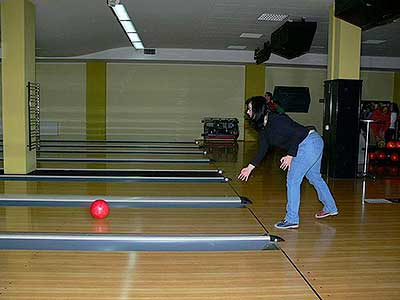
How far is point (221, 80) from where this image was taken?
47.7 ft

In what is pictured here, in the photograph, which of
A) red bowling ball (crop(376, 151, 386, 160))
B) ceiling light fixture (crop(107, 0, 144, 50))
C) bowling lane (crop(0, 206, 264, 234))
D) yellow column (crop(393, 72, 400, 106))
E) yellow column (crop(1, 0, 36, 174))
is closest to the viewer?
bowling lane (crop(0, 206, 264, 234))

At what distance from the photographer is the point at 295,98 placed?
14703 mm

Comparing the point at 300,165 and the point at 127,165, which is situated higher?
the point at 300,165

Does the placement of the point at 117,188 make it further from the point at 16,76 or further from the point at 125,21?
the point at 125,21

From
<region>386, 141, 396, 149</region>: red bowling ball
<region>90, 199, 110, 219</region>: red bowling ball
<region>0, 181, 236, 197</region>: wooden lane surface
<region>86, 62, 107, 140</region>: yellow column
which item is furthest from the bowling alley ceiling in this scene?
<region>90, 199, 110, 219</region>: red bowling ball

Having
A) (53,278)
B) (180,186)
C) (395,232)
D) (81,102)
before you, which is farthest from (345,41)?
(81,102)

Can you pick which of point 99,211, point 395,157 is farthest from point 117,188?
point 395,157

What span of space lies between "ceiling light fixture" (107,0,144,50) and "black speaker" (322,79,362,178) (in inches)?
143

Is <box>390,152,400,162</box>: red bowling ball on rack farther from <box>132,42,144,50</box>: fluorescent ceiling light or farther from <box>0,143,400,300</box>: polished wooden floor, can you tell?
<box>132,42,144,50</box>: fluorescent ceiling light

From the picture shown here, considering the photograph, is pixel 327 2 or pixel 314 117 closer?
pixel 327 2

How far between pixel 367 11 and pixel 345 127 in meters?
1.90

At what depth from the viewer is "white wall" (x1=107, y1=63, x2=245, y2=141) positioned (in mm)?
14359

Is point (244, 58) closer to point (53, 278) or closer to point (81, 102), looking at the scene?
point (81, 102)

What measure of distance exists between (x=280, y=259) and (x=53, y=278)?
1.54 meters
